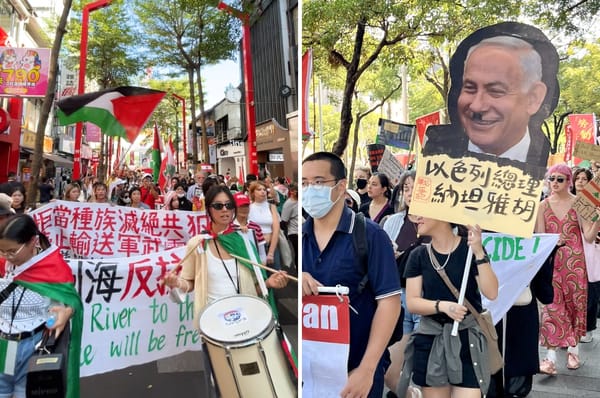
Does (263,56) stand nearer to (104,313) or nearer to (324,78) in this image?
(104,313)

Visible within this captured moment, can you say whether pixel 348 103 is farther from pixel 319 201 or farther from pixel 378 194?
pixel 319 201

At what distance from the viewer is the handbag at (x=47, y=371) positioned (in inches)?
109

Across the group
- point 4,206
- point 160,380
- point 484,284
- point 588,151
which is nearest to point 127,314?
point 160,380

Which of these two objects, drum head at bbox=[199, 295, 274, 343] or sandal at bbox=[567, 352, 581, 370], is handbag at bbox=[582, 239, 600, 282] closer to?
sandal at bbox=[567, 352, 581, 370]

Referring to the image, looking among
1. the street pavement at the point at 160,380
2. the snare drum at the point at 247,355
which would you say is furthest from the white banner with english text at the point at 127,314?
the snare drum at the point at 247,355

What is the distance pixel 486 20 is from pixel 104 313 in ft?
18.8

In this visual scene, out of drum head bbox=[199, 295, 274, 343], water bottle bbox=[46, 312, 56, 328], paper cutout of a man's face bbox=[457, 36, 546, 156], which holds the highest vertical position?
paper cutout of a man's face bbox=[457, 36, 546, 156]

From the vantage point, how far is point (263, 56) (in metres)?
3.26

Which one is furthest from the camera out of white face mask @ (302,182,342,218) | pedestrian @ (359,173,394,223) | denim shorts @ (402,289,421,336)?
pedestrian @ (359,173,394,223)

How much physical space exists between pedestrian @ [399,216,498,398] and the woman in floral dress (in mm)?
2311

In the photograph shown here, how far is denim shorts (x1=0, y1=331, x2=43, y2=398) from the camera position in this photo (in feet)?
9.37

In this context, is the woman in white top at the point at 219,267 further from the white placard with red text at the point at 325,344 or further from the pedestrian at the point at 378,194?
the pedestrian at the point at 378,194

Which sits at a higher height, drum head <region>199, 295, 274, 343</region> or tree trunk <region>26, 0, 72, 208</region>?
tree trunk <region>26, 0, 72, 208</region>

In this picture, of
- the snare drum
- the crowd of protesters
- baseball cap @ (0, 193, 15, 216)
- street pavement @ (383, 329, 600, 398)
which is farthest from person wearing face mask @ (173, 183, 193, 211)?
the snare drum
